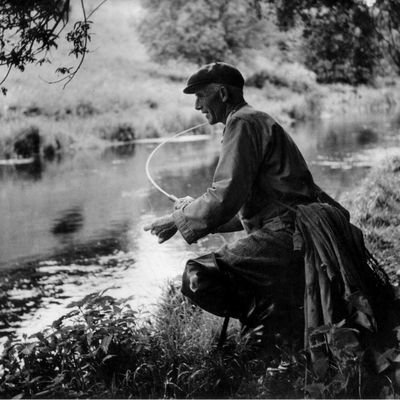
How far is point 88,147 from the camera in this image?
63.0 feet

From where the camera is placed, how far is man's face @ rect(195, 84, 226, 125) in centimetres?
351

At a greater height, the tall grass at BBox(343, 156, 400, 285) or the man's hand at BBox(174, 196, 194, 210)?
the man's hand at BBox(174, 196, 194, 210)

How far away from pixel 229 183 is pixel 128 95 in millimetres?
22075

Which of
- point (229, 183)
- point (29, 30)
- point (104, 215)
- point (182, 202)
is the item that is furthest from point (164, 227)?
point (104, 215)

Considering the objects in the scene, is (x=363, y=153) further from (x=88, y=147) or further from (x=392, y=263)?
(x=392, y=263)

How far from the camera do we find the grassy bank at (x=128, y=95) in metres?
19.5

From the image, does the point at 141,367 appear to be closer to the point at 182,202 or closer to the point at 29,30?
the point at 182,202

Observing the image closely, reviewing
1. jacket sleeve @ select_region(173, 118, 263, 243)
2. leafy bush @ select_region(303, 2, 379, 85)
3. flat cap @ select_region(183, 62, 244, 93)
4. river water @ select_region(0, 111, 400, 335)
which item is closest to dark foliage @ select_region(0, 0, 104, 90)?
flat cap @ select_region(183, 62, 244, 93)

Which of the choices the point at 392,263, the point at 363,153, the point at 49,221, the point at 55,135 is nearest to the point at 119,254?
the point at 49,221

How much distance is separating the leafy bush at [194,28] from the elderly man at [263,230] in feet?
77.6

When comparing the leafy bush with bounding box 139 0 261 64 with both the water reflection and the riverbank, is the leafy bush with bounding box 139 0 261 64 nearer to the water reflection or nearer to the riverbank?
the water reflection

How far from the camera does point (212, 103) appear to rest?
3.54 metres

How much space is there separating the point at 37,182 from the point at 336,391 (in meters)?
11.6

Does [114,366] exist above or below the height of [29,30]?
below
